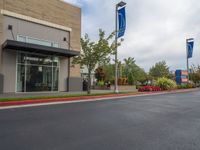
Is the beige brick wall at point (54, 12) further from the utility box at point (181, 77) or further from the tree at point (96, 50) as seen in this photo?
the utility box at point (181, 77)

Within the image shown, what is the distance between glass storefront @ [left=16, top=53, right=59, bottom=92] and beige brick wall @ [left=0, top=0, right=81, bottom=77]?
269 centimetres

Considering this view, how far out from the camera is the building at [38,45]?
17.0m

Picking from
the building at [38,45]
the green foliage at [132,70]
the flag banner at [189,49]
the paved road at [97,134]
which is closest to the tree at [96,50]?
the building at [38,45]

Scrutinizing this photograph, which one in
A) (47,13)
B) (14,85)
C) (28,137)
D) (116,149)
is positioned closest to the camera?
(116,149)

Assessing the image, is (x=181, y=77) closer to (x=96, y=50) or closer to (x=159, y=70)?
(x=96, y=50)

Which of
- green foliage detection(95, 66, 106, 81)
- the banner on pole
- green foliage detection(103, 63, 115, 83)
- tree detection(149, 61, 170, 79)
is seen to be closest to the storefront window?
the banner on pole

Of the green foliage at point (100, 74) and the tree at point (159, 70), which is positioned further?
the tree at point (159, 70)

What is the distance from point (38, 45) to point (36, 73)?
3.63m

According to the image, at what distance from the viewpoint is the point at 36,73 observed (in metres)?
18.9

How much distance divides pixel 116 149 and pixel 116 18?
17808 millimetres

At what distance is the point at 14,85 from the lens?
17453 millimetres

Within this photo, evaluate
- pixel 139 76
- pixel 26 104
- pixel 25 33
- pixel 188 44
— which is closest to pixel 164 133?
pixel 26 104

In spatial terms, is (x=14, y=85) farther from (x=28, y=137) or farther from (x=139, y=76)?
(x=139, y=76)

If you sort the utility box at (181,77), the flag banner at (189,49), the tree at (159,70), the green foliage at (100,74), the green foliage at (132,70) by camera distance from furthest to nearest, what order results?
the tree at (159,70) < the green foliage at (132,70) < the green foliage at (100,74) < the flag banner at (189,49) < the utility box at (181,77)
